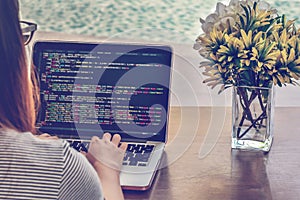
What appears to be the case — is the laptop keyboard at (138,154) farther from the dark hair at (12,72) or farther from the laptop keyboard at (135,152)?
the dark hair at (12,72)

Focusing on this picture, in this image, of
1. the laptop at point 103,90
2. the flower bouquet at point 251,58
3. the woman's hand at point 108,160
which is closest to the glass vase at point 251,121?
the flower bouquet at point 251,58

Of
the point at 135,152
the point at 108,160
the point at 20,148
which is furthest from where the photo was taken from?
the point at 135,152

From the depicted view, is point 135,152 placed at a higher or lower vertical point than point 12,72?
lower

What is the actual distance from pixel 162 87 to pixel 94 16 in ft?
5.17

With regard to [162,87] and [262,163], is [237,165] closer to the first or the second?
[262,163]

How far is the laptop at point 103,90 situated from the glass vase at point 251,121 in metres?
0.16

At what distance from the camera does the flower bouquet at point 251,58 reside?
123 centimetres

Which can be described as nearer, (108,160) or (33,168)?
(33,168)

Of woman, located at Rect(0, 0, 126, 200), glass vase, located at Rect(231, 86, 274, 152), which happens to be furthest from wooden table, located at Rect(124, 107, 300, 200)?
woman, located at Rect(0, 0, 126, 200)

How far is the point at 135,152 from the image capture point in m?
1.26

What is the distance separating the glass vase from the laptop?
157mm

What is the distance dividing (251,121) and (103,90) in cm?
35

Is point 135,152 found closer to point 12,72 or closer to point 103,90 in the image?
point 103,90

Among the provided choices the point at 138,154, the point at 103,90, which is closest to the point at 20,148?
the point at 138,154
